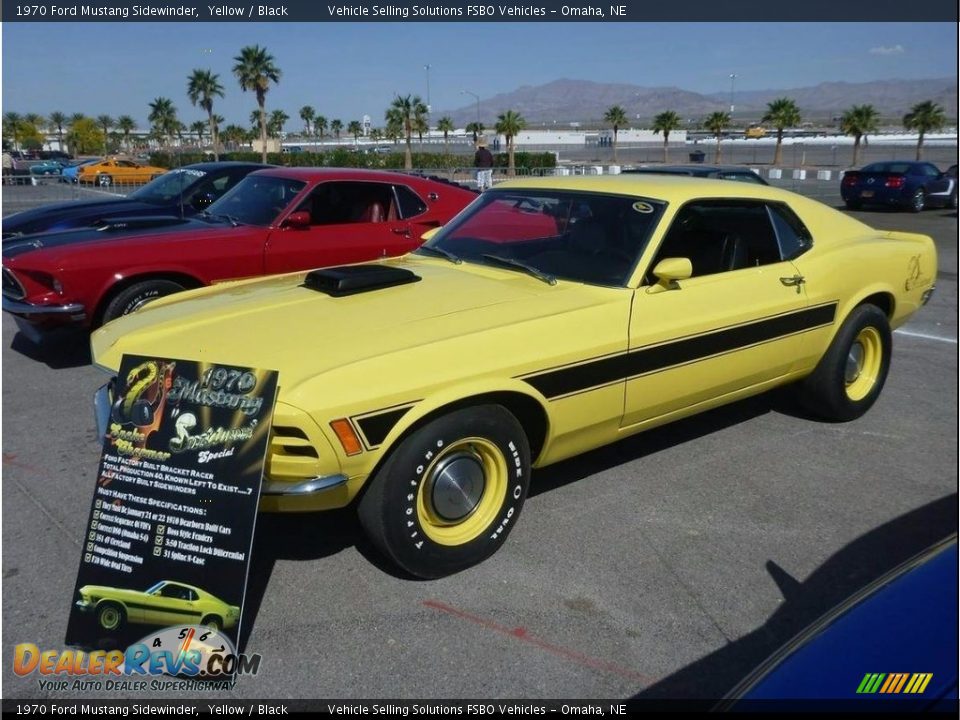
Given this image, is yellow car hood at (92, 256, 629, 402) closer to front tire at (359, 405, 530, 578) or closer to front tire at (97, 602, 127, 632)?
front tire at (359, 405, 530, 578)

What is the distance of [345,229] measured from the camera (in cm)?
710

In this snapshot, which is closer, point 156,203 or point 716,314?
point 716,314

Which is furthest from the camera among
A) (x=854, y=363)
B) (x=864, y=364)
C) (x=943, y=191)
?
(x=943, y=191)

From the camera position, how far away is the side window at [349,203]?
277 inches

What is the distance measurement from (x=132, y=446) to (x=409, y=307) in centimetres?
127

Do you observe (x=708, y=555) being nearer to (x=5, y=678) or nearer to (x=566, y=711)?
(x=566, y=711)

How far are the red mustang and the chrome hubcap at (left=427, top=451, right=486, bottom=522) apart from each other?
3870 millimetres

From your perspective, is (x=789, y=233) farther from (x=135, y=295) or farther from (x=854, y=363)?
(x=135, y=295)

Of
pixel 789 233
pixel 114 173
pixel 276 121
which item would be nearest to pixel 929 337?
pixel 789 233

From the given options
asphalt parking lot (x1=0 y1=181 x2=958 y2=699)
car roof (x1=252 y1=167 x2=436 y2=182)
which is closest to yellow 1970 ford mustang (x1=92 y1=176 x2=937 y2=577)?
asphalt parking lot (x1=0 y1=181 x2=958 y2=699)

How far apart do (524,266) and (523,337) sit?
31.5 inches

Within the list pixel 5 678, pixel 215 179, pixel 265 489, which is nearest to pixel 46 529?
pixel 5 678

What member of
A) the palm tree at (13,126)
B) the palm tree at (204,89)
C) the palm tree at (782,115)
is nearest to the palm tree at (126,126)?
the palm tree at (13,126)

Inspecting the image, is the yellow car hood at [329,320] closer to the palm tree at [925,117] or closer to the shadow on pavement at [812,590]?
the shadow on pavement at [812,590]
